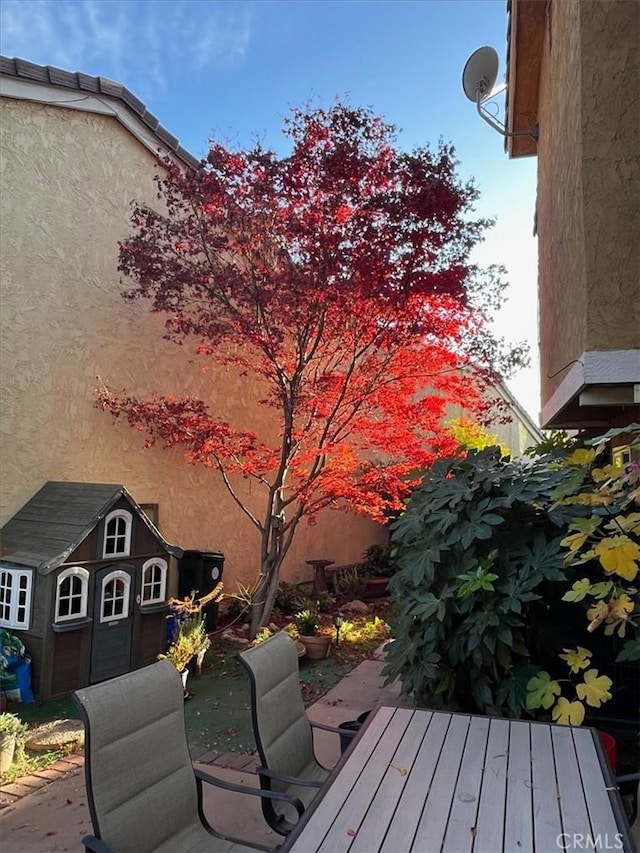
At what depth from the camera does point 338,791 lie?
2.38 metres

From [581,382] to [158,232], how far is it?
5.48m

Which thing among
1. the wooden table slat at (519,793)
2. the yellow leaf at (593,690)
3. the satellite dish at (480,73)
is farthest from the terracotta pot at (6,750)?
the satellite dish at (480,73)

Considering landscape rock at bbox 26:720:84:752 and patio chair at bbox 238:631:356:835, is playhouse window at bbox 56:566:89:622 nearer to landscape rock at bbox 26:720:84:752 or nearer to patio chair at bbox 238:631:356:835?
landscape rock at bbox 26:720:84:752

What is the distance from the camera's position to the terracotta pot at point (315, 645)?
23.2 ft

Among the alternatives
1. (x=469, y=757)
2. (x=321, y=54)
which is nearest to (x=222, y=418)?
(x=321, y=54)

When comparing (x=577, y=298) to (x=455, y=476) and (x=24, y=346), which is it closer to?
(x=455, y=476)

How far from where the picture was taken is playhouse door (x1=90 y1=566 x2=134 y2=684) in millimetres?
5809

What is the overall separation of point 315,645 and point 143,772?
15.9 ft

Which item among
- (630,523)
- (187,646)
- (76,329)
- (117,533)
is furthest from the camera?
(76,329)

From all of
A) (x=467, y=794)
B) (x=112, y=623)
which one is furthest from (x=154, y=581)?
(x=467, y=794)

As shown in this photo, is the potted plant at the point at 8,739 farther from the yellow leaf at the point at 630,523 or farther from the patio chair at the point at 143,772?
the yellow leaf at the point at 630,523

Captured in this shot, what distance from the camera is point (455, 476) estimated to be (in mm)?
4746

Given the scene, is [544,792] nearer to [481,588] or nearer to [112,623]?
[481,588]

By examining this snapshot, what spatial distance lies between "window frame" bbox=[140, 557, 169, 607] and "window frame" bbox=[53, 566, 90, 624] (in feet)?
2.16
